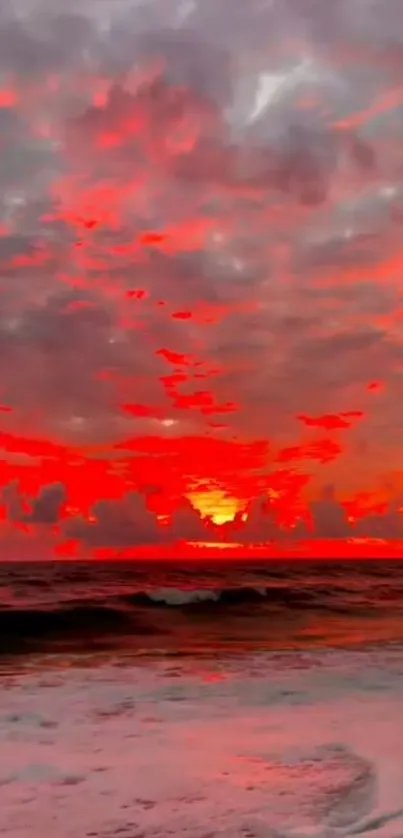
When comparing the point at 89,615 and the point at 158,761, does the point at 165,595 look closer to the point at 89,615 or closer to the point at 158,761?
the point at 89,615

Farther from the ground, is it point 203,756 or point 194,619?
point 203,756

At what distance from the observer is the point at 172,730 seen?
994 centimetres

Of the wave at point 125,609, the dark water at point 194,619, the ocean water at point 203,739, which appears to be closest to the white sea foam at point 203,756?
the ocean water at point 203,739

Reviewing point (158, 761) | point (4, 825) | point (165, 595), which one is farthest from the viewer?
point (165, 595)

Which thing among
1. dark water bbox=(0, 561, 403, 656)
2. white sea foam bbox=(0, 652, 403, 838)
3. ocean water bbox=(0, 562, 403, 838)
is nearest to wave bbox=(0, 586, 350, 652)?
dark water bbox=(0, 561, 403, 656)

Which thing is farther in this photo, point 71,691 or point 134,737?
point 71,691

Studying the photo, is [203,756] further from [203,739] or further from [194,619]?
[194,619]

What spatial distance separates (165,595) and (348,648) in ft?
83.2

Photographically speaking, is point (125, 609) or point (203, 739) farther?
point (125, 609)

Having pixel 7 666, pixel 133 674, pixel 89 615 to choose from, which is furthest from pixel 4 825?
pixel 89 615

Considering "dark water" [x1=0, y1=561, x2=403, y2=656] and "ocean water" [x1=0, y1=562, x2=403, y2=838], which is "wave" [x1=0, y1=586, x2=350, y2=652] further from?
"ocean water" [x1=0, y1=562, x2=403, y2=838]

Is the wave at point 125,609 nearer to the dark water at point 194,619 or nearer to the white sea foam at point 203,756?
the dark water at point 194,619

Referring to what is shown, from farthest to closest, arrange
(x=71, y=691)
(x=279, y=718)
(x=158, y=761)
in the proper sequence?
(x=71, y=691) → (x=279, y=718) → (x=158, y=761)

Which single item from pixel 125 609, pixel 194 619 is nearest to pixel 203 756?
pixel 194 619
